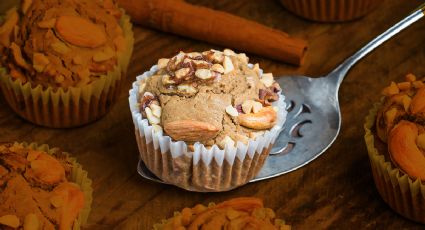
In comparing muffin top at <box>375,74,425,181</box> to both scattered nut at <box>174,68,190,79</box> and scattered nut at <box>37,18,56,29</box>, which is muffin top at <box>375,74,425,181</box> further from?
scattered nut at <box>37,18,56,29</box>

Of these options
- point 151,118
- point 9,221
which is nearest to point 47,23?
point 151,118

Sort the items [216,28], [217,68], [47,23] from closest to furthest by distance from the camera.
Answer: [217,68] → [47,23] → [216,28]

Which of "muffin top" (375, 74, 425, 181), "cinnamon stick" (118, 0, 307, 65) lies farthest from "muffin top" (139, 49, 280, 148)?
"cinnamon stick" (118, 0, 307, 65)

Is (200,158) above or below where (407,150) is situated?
below

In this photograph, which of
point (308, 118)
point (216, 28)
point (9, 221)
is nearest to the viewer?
point (9, 221)

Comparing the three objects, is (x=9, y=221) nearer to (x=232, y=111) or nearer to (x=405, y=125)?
(x=232, y=111)

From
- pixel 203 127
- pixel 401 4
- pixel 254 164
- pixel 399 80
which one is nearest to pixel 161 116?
pixel 203 127

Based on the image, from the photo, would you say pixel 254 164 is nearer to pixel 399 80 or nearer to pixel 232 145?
pixel 232 145
